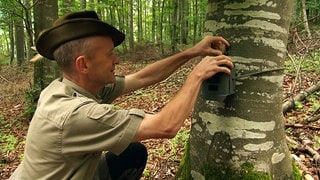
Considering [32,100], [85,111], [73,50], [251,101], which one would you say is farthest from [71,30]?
[32,100]

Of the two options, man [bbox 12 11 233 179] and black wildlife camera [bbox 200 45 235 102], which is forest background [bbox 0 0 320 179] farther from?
man [bbox 12 11 233 179]

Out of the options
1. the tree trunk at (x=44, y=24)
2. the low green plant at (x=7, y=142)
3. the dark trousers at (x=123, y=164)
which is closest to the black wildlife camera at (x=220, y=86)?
the dark trousers at (x=123, y=164)

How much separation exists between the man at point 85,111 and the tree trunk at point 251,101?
0.52ft

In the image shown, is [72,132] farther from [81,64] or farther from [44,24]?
[44,24]

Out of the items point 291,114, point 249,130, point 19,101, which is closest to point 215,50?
point 249,130

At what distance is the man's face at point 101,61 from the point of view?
223cm

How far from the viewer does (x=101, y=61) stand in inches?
88.9

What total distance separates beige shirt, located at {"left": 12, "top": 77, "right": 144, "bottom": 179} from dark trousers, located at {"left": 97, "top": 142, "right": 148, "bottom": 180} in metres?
0.58

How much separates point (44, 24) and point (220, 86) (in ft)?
19.8

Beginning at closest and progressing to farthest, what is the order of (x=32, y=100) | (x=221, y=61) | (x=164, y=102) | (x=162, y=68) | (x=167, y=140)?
(x=221, y=61)
(x=162, y=68)
(x=167, y=140)
(x=164, y=102)
(x=32, y=100)

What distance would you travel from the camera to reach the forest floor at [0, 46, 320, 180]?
349 centimetres

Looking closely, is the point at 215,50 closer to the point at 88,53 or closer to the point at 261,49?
the point at 261,49

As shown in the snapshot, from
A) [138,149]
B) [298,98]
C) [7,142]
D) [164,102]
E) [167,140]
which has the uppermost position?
[138,149]

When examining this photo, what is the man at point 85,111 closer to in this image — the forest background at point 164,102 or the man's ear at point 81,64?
the man's ear at point 81,64
